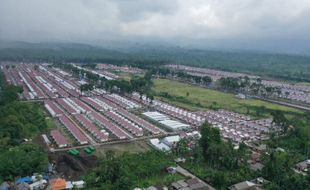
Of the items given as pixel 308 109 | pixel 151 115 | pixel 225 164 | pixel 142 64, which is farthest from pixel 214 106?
pixel 142 64

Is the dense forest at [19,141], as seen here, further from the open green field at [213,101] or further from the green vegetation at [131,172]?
the open green field at [213,101]

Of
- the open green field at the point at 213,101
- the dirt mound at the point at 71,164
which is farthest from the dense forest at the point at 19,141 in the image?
the open green field at the point at 213,101

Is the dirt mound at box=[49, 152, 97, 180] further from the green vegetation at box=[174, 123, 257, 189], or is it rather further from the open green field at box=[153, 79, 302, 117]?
the open green field at box=[153, 79, 302, 117]

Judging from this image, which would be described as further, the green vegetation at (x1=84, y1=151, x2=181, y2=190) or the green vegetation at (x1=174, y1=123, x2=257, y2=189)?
the green vegetation at (x1=174, y1=123, x2=257, y2=189)

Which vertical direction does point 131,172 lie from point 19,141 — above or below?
above

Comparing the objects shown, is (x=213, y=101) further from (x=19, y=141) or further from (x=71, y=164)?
(x=19, y=141)

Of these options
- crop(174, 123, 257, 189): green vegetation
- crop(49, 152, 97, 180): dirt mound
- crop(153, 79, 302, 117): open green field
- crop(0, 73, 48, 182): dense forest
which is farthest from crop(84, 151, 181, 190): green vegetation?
crop(153, 79, 302, 117): open green field

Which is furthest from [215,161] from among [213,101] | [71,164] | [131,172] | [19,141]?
[213,101]
